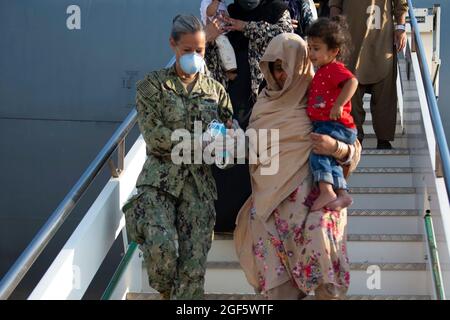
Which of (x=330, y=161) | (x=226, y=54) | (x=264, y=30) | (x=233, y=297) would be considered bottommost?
(x=233, y=297)

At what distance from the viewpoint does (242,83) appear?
5766 mm

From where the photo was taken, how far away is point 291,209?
417cm

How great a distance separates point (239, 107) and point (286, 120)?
149 cm

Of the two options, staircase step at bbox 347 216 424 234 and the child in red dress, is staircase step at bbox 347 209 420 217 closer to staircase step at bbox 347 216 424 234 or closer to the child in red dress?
staircase step at bbox 347 216 424 234

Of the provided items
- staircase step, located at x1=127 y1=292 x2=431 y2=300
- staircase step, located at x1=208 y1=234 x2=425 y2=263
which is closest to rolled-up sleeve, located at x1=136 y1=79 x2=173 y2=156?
staircase step, located at x1=127 y1=292 x2=431 y2=300

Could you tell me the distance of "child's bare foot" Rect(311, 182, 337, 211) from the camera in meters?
4.07

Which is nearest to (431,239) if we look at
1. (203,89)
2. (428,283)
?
(428,283)

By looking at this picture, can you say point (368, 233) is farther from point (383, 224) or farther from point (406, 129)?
point (406, 129)

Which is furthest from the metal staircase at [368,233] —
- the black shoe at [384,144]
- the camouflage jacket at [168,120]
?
the camouflage jacket at [168,120]

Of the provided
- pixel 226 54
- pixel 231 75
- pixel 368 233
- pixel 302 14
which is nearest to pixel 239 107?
pixel 231 75

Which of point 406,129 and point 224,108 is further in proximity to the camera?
point 406,129
